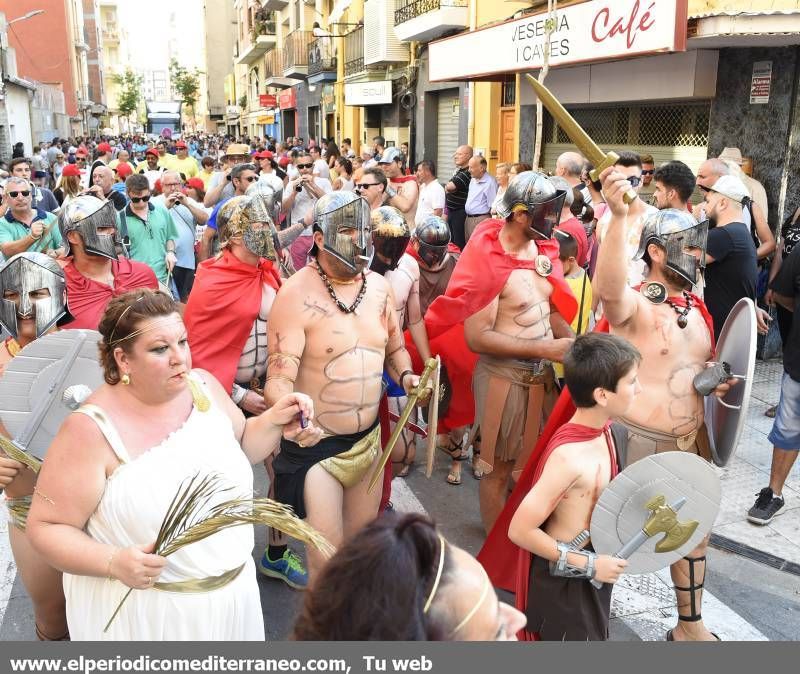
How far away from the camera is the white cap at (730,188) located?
218 inches

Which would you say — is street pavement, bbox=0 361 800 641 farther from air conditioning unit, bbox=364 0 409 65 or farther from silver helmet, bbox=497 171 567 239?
air conditioning unit, bbox=364 0 409 65

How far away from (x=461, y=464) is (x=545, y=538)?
3113mm

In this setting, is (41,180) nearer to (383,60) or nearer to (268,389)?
(268,389)

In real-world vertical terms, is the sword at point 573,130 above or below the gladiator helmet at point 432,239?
above

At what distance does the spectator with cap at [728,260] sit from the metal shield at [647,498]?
260 cm

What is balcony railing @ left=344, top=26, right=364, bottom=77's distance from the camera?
87.0 feet

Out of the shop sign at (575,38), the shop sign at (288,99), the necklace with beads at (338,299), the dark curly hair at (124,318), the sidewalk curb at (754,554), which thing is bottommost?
the sidewalk curb at (754,554)

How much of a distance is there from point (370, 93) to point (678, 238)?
21.6 m

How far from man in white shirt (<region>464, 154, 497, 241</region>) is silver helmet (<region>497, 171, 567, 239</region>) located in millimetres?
6797

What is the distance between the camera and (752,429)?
6.33m

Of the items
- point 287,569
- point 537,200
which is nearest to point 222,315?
point 287,569

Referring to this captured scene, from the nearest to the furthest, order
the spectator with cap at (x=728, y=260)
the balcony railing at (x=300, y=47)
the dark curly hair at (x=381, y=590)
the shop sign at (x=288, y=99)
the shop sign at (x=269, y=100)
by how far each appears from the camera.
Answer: the dark curly hair at (x=381, y=590)
the spectator with cap at (x=728, y=260)
the balcony railing at (x=300, y=47)
the shop sign at (x=288, y=99)
the shop sign at (x=269, y=100)

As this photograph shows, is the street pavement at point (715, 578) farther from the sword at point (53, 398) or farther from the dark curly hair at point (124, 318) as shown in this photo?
the dark curly hair at point (124, 318)

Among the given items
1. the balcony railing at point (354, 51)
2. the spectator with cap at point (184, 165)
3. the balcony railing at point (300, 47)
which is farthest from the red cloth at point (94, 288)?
the balcony railing at point (300, 47)
